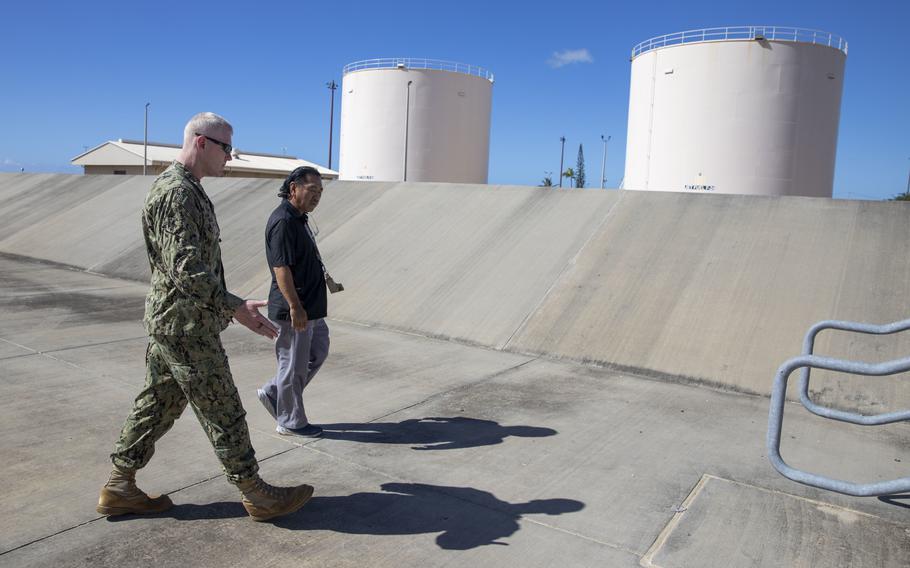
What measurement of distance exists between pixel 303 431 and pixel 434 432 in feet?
3.06

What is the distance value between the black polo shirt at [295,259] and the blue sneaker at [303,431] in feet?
2.62

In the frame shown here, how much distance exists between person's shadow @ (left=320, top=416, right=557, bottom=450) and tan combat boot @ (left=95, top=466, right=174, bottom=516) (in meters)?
1.44

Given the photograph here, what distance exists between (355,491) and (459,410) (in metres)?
1.66

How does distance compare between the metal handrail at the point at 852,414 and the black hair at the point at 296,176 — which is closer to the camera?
the metal handrail at the point at 852,414

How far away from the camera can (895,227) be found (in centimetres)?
788

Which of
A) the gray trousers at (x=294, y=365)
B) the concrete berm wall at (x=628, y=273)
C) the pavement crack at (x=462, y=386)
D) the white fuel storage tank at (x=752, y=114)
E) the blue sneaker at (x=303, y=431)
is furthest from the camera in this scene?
the white fuel storage tank at (x=752, y=114)

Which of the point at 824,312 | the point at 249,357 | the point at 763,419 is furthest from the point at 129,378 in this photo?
the point at 824,312

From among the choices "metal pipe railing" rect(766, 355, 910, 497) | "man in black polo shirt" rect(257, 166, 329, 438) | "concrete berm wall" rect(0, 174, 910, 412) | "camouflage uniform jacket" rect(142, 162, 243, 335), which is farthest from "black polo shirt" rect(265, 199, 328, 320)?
"concrete berm wall" rect(0, 174, 910, 412)

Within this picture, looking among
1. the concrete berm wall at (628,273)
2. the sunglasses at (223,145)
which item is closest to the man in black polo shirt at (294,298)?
the sunglasses at (223,145)

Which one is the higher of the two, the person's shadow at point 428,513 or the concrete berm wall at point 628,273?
the concrete berm wall at point 628,273

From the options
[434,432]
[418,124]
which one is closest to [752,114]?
[418,124]

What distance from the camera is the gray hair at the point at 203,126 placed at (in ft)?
10.2

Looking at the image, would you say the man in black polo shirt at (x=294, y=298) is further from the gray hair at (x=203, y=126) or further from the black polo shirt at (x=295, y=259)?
the gray hair at (x=203, y=126)

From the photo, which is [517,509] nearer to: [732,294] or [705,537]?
[705,537]
